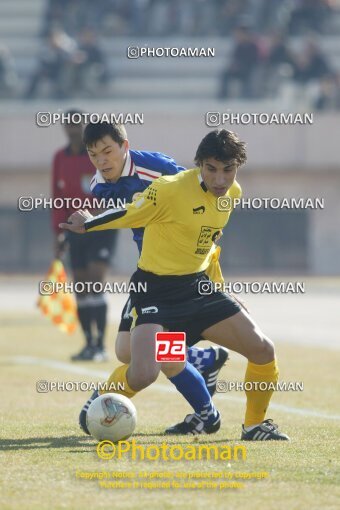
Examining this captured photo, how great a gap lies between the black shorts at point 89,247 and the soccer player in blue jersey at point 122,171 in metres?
4.39

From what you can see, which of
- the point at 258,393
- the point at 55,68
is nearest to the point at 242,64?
the point at 55,68

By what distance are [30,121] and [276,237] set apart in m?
7.26

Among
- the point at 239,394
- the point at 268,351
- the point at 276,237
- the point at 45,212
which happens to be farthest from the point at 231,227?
the point at 268,351

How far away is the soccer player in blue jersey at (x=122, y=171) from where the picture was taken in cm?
714

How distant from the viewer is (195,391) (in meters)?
7.11

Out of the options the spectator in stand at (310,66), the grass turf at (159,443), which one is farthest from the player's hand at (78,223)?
the spectator in stand at (310,66)

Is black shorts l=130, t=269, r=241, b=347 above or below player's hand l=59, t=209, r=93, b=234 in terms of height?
below

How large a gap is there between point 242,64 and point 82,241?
17.5m

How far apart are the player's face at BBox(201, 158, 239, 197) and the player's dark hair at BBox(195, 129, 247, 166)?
0.03 meters

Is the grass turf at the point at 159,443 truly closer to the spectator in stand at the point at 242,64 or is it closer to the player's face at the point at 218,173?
the player's face at the point at 218,173

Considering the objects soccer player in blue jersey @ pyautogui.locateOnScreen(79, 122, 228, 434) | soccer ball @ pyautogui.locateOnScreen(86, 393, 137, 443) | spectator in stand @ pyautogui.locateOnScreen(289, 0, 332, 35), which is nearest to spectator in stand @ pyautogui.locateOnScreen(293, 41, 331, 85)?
spectator in stand @ pyautogui.locateOnScreen(289, 0, 332, 35)

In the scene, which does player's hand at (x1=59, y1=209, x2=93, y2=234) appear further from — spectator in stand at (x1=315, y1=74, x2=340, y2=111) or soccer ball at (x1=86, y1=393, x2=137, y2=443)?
spectator in stand at (x1=315, y1=74, x2=340, y2=111)

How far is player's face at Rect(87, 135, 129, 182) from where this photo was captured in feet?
23.5

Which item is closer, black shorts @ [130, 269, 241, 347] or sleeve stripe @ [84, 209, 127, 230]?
sleeve stripe @ [84, 209, 127, 230]
